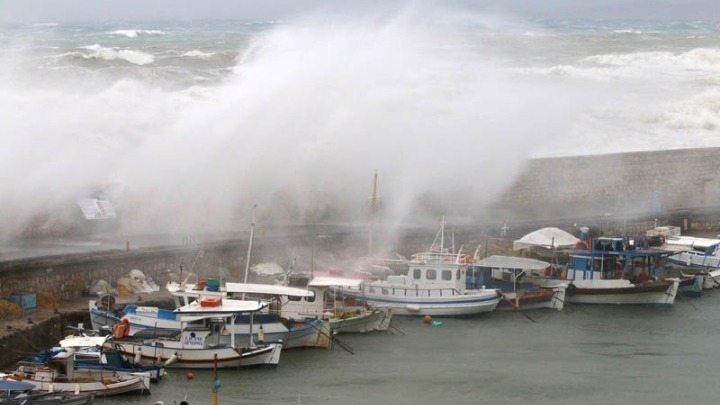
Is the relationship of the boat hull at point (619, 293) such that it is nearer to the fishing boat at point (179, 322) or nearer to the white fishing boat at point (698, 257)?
the white fishing boat at point (698, 257)

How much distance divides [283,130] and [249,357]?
12469 millimetres

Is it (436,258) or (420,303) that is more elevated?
(436,258)

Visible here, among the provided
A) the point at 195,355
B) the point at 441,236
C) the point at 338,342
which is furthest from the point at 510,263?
the point at 195,355

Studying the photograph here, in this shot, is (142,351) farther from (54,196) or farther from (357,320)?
(54,196)

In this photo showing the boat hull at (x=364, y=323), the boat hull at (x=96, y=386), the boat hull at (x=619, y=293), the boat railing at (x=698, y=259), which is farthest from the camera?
the boat railing at (x=698, y=259)

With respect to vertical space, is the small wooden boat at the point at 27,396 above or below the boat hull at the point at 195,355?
below

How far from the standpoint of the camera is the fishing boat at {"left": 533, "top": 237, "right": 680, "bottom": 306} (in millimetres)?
30453

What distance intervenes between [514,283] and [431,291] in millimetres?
2116

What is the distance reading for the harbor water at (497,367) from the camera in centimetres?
2292

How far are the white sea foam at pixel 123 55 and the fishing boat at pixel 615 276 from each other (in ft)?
103

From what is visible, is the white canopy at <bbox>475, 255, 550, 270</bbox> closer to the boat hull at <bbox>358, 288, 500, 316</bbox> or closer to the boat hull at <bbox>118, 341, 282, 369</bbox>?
the boat hull at <bbox>358, 288, 500, 316</bbox>

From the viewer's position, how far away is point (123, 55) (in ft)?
201

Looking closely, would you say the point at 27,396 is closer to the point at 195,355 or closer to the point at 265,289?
the point at 195,355

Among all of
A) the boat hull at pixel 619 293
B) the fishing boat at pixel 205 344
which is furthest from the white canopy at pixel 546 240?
the fishing boat at pixel 205 344
